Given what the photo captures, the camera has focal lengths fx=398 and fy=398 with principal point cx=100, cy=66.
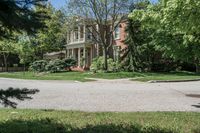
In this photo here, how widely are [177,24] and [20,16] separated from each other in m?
7.26

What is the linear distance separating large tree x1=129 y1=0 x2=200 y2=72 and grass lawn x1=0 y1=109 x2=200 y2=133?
2.71m

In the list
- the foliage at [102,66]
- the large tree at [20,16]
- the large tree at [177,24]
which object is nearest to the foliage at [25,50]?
the foliage at [102,66]

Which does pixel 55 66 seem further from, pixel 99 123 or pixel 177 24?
pixel 99 123

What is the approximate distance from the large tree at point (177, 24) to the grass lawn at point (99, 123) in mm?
2712

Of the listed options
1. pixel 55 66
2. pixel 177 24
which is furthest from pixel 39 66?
pixel 177 24

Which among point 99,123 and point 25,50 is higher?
point 25,50

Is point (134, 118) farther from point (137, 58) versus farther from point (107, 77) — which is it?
point (137, 58)

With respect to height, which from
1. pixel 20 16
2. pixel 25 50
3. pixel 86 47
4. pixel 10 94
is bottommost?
pixel 10 94

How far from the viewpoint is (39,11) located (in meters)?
5.73

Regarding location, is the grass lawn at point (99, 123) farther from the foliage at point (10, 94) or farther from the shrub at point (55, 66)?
the shrub at point (55, 66)

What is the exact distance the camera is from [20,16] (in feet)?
17.6

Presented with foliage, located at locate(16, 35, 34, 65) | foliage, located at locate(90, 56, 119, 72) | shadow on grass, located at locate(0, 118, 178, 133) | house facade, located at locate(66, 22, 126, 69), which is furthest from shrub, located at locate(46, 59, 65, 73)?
shadow on grass, located at locate(0, 118, 178, 133)

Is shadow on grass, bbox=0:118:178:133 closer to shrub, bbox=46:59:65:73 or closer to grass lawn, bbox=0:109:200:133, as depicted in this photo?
grass lawn, bbox=0:109:200:133

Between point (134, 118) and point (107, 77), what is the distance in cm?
2432
